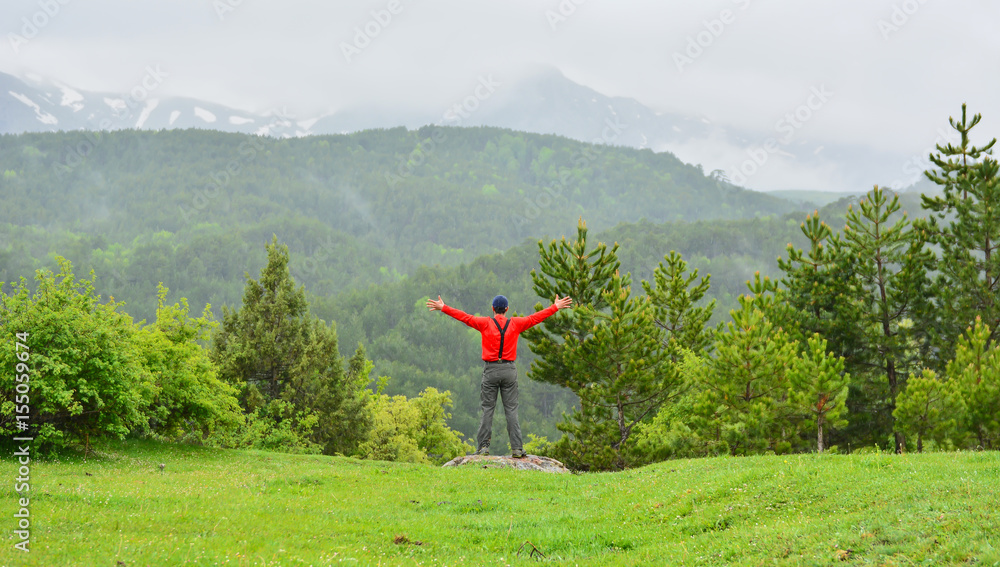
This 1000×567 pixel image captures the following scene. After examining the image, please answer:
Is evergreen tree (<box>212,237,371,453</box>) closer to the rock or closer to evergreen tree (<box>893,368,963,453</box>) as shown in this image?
the rock

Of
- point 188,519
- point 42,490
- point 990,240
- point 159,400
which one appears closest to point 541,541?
point 188,519

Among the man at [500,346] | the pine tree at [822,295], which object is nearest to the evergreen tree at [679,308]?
the pine tree at [822,295]

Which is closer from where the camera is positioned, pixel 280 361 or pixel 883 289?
pixel 883 289

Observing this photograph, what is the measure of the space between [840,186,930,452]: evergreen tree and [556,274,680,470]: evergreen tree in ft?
31.0

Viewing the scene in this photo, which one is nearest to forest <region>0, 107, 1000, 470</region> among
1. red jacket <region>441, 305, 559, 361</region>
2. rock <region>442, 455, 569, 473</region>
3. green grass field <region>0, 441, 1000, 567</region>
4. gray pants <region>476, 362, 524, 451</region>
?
green grass field <region>0, 441, 1000, 567</region>

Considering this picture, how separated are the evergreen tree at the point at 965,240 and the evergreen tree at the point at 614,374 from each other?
12915mm

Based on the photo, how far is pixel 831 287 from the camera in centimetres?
2988

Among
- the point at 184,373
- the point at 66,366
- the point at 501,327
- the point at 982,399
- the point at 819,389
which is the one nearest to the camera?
the point at 501,327

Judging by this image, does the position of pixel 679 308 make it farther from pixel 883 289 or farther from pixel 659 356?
pixel 659 356

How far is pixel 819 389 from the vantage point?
1906 cm

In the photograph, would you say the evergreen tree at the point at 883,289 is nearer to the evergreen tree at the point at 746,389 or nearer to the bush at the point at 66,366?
the evergreen tree at the point at 746,389

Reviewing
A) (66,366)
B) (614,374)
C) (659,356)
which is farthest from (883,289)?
(66,366)

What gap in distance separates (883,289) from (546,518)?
26052mm

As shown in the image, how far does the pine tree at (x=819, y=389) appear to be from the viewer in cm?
1898
